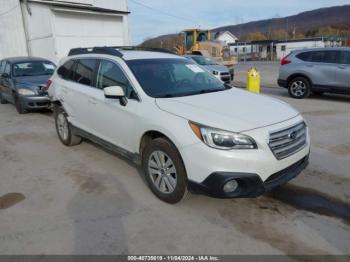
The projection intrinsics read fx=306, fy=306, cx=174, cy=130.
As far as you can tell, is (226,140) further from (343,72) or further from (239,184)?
(343,72)

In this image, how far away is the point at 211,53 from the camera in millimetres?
21266

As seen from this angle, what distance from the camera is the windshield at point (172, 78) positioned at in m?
3.95

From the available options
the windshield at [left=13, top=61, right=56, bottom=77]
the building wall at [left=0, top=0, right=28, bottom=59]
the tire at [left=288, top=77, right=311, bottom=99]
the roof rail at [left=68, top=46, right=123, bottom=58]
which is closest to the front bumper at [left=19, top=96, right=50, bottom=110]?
the windshield at [left=13, top=61, right=56, bottom=77]

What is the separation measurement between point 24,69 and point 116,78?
22.0 ft

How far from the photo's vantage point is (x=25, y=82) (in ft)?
28.6

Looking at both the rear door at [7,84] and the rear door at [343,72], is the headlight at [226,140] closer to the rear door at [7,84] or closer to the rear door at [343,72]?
the rear door at [343,72]

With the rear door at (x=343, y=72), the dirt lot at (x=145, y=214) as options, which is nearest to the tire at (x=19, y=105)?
the dirt lot at (x=145, y=214)

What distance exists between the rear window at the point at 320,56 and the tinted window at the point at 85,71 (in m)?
8.01

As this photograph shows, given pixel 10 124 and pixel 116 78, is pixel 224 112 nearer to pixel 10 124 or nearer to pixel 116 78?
pixel 116 78

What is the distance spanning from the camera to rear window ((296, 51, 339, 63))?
31.7ft

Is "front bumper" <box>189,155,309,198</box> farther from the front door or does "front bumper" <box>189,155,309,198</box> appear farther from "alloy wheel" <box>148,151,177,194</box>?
the front door

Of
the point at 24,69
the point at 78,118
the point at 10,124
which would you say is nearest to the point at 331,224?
the point at 78,118

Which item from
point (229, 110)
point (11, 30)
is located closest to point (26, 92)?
point (229, 110)

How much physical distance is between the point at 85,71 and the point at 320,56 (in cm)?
809
